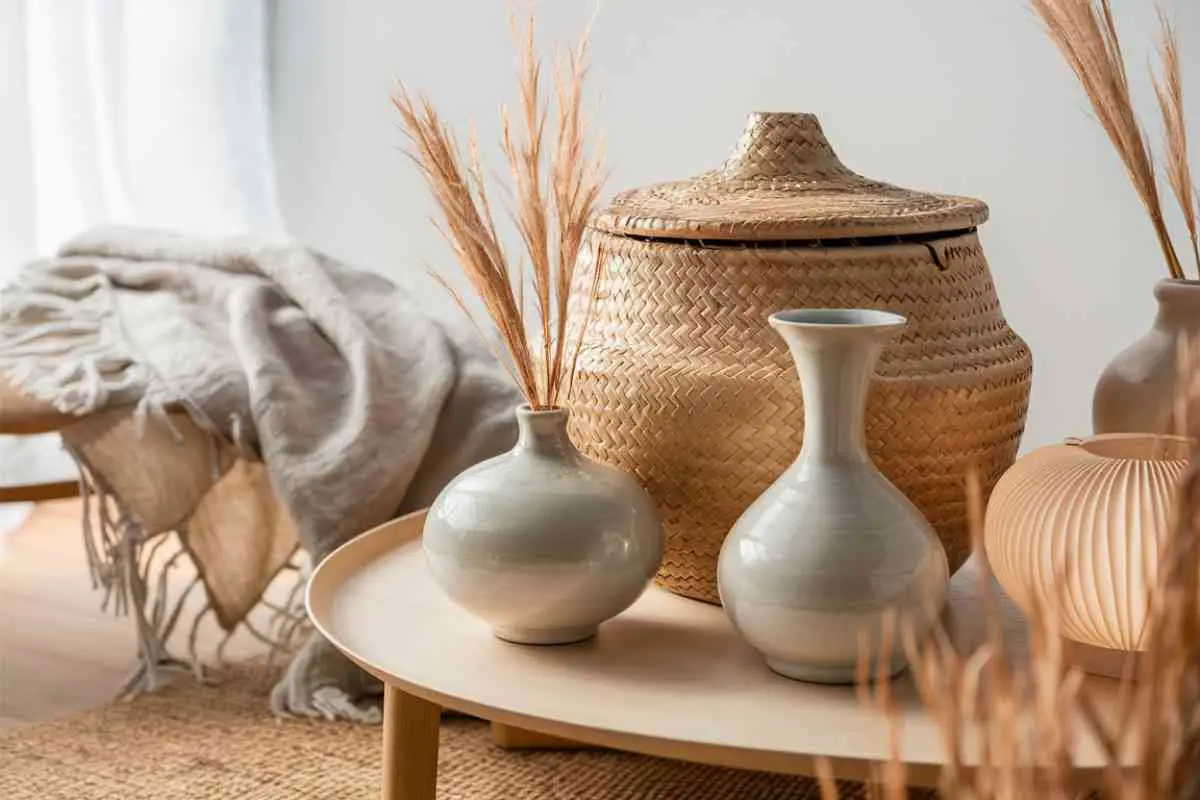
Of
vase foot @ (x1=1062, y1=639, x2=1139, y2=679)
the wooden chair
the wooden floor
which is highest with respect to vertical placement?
vase foot @ (x1=1062, y1=639, x2=1139, y2=679)

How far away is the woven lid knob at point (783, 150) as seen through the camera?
1.27 meters

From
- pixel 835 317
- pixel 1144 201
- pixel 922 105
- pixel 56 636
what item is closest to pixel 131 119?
pixel 56 636

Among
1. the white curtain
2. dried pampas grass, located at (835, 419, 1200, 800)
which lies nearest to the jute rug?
the white curtain

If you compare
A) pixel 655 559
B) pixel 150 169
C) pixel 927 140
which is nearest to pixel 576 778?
pixel 655 559

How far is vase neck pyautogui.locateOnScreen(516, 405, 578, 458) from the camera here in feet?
3.69

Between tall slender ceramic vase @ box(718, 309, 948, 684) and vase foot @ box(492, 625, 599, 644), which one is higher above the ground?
tall slender ceramic vase @ box(718, 309, 948, 684)

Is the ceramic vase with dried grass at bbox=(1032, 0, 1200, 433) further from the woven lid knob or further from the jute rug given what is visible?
the jute rug

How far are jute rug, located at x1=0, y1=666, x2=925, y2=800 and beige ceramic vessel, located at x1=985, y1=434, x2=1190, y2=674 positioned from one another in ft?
1.85

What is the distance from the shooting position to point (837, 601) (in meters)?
1.00

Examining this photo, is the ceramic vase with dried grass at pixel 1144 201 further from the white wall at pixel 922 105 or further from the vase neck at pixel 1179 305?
the white wall at pixel 922 105

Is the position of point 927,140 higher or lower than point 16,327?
higher

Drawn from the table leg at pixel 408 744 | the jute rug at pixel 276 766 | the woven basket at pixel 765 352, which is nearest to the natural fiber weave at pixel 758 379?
the woven basket at pixel 765 352

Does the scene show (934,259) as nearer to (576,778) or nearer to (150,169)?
(576,778)

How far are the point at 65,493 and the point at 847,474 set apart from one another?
1.15 meters
